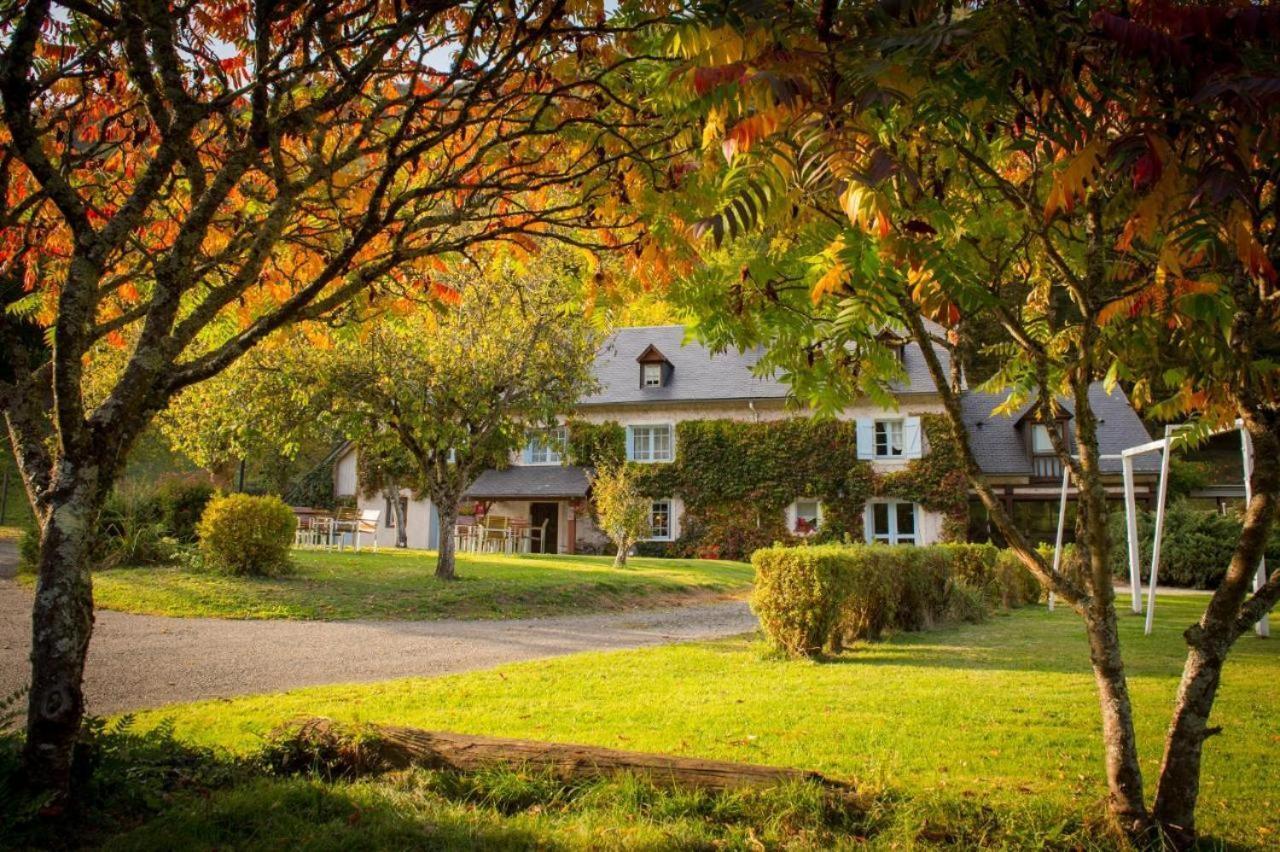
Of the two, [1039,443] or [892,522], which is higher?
[1039,443]

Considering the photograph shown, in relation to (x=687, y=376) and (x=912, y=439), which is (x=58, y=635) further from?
(x=687, y=376)

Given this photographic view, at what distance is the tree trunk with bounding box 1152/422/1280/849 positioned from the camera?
3.39 metres

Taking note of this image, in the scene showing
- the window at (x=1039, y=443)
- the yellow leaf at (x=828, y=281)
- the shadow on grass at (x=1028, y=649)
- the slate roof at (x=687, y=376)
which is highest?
the slate roof at (x=687, y=376)

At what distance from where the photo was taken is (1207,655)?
11.3ft

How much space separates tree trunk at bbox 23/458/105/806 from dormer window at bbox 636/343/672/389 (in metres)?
29.4

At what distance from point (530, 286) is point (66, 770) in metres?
14.9

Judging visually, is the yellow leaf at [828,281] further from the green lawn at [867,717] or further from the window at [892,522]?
the window at [892,522]

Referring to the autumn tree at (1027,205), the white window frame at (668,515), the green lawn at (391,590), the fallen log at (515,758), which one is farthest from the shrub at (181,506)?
the autumn tree at (1027,205)

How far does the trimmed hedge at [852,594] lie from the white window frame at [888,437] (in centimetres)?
1554

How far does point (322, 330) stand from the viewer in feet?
18.7

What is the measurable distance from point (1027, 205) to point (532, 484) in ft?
94.8

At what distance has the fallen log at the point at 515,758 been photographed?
4070mm

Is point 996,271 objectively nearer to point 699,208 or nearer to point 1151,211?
point 699,208

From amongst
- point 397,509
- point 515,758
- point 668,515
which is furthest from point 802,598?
point 397,509
